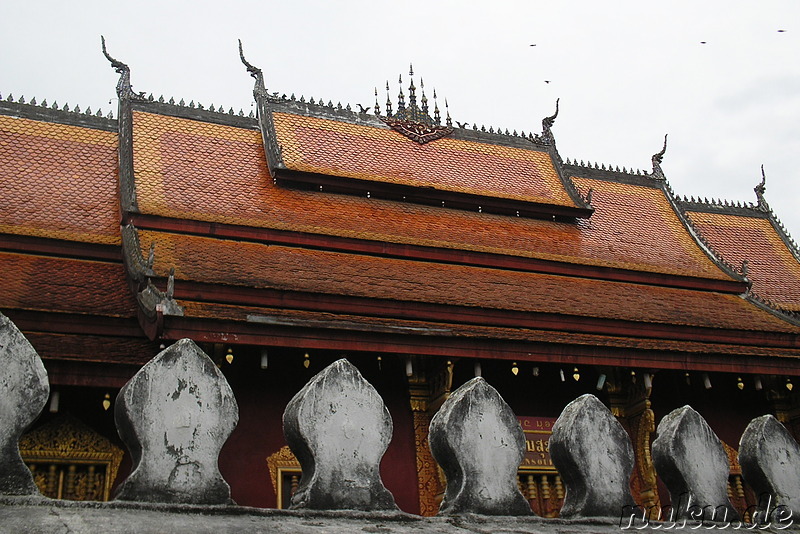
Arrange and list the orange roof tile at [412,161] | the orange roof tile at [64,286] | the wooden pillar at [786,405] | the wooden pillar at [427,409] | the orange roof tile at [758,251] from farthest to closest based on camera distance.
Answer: the orange roof tile at [758,251] → the orange roof tile at [412,161] → the wooden pillar at [786,405] → the wooden pillar at [427,409] → the orange roof tile at [64,286]

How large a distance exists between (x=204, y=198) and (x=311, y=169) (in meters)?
1.96

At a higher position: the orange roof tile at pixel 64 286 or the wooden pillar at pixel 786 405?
the orange roof tile at pixel 64 286

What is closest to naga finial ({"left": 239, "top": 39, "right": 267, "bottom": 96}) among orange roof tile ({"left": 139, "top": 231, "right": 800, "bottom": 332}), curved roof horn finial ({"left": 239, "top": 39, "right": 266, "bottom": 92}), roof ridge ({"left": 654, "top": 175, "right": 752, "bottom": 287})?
curved roof horn finial ({"left": 239, "top": 39, "right": 266, "bottom": 92})

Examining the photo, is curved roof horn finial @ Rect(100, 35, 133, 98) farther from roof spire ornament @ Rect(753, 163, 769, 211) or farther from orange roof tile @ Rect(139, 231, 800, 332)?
roof spire ornament @ Rect(753, 163, 769, 211)

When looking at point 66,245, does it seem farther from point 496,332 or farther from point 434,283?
point 496,332

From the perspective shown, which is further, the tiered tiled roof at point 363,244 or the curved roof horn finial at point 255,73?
the curved roof horn finial at point 255,73

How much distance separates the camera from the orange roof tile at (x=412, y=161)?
13.3 metres

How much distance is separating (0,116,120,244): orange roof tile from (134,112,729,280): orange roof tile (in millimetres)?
596

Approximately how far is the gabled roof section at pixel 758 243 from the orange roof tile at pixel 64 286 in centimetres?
1016

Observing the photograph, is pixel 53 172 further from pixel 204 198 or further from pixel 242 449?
pixel 242 449

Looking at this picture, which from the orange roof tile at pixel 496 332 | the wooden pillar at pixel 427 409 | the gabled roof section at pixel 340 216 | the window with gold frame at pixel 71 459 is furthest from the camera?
the gabled roof section at pixel 340 216

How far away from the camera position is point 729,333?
10797 mm

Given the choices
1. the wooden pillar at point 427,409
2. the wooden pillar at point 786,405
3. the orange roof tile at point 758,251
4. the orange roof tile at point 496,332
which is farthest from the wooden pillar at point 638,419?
the orange roof tile at point 758,251

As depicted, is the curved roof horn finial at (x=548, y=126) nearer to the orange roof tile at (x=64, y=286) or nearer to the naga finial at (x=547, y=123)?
the naga finial at (x=547, y=123)
